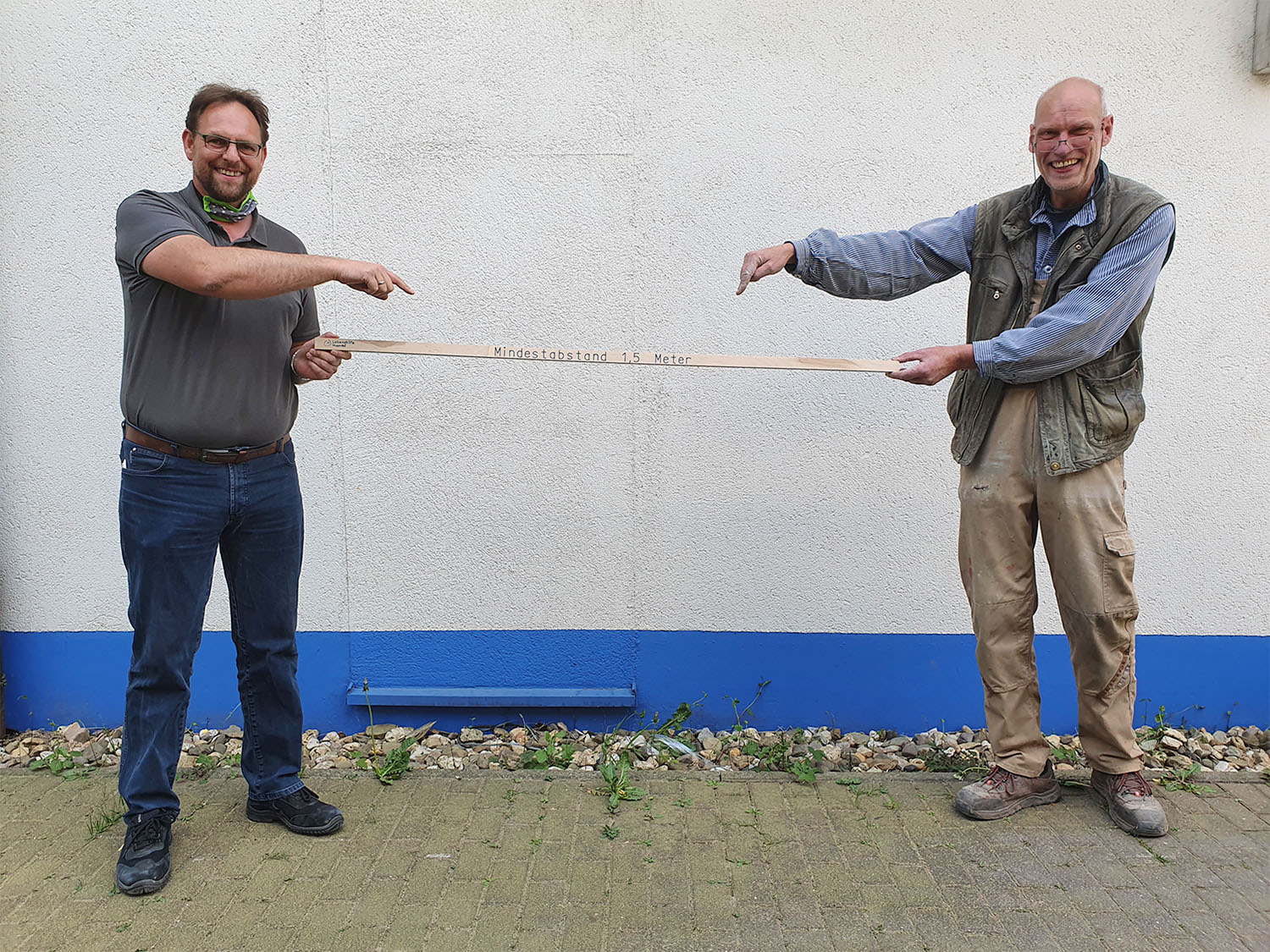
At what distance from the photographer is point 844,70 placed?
3650 millimetres

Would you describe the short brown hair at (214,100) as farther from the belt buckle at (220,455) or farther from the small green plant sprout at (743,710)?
the small green plant sprout at (743,710)

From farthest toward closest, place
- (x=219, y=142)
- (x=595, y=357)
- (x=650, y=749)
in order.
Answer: (x=650, y=749), (x=595, y=357), (x=219, y=142)

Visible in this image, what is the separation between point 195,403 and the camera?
2723 mm

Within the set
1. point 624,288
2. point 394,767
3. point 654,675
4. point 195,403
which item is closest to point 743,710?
point 654,675

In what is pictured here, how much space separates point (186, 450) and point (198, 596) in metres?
0.45

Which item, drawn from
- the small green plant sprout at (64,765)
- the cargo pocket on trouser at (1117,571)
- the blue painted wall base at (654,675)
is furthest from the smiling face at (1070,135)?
the small green plant sprout at (64,765)

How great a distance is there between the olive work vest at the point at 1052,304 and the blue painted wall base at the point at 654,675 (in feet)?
3.80

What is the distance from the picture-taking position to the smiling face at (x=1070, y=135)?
9.64ft

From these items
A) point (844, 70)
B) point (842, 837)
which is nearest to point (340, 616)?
point (842, 837)

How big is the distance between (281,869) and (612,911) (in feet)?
3.42

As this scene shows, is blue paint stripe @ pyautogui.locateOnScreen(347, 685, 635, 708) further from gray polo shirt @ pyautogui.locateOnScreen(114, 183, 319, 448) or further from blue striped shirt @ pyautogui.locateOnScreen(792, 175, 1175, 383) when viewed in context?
blue striped shirt @ pyautogui.locateOnScreen(792, 175, 1175, 383)

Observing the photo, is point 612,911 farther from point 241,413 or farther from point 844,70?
point 844,70

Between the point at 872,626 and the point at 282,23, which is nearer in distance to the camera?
the point at 282,23

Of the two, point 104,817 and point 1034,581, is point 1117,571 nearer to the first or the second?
point 1034,581
